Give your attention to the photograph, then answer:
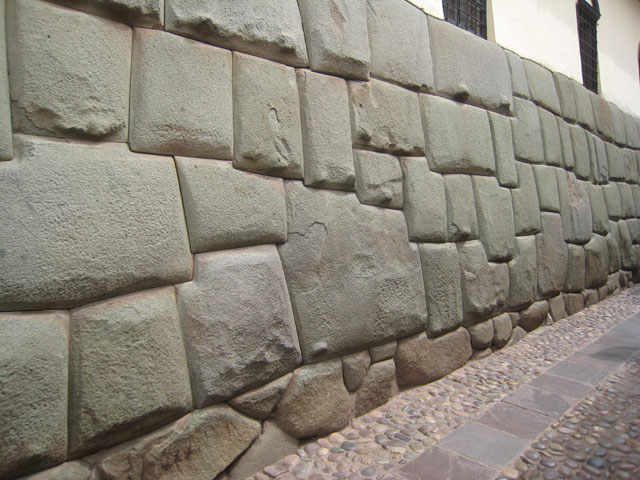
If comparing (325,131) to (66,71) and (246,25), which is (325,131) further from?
(66,71)

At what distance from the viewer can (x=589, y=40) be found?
5496 mm

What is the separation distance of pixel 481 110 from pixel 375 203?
→ 142 centimetres

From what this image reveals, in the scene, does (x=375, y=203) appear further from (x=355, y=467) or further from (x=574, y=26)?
(x=574, y=26)

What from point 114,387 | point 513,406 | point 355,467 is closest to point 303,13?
point 114,387

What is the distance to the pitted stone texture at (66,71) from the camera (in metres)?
1.21

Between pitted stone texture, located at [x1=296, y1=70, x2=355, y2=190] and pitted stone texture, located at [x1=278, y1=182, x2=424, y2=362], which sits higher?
pitted stone texture, located at [x1=296, y1=70, x2=355, y2=190]

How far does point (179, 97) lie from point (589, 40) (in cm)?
602

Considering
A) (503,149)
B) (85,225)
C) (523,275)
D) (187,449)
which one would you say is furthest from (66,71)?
(523,275)

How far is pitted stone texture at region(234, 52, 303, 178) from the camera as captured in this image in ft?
5.59

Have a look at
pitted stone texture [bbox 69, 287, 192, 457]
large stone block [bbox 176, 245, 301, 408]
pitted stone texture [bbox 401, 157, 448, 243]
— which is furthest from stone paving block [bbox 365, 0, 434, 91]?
pitted stone texture [bbox 69, 287, 192, 457]

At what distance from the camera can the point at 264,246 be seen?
1.75m

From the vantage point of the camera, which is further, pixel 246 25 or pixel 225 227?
pixel 246 25

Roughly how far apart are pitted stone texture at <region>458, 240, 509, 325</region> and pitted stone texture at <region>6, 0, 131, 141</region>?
2.16m

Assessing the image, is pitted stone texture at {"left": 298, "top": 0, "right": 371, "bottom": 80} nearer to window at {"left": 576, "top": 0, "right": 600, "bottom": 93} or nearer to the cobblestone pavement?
the cobblestone pavement
